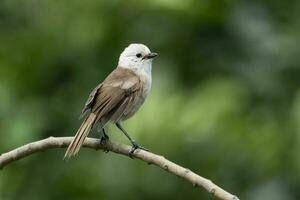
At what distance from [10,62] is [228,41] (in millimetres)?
1783

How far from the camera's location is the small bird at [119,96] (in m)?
5.12

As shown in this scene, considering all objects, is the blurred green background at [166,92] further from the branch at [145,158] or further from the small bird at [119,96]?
the branch at [145,158]

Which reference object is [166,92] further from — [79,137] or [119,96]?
[79,137]

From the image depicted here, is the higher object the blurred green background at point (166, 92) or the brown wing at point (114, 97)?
the brown wing at point (114, 97)

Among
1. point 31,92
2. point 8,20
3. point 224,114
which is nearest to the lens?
point 224,114

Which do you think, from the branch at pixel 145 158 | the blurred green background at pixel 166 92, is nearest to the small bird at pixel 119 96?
the branch at pixel 145 158

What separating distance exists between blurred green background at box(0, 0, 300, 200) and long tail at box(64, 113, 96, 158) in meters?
1.12

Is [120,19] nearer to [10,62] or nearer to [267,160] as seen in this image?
[10,62]

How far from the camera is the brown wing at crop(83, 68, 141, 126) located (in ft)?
16.9

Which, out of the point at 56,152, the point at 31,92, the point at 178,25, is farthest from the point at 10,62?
the point at 178,25

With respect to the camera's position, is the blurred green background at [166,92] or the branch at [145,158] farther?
the blurred green background at [166,92]

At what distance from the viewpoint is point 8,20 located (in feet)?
24.8

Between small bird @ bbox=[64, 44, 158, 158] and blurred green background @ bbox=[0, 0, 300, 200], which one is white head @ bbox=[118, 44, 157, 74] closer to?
small bird @ bbox=[64, 44, 158, 158]

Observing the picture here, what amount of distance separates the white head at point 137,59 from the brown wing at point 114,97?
280 mm
